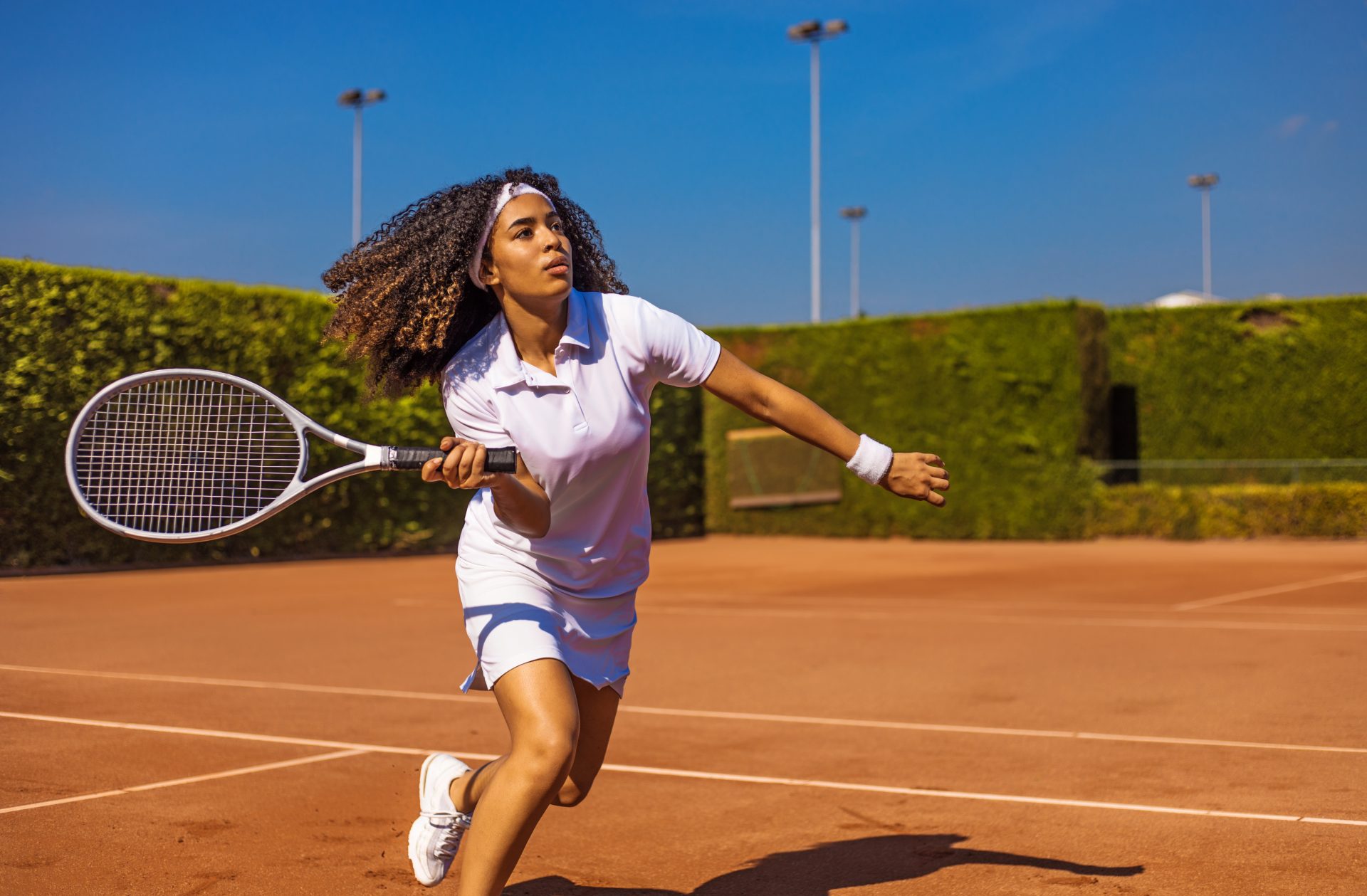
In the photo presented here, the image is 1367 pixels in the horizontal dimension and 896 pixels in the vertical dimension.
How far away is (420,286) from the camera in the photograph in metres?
3.41

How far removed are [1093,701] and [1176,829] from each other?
2.60 meters

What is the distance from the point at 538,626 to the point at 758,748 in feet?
9.45

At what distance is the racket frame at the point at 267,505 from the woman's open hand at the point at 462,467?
34 cm

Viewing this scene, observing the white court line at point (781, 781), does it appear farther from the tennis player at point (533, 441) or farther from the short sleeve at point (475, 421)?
the short sleeve at point (475, 421)

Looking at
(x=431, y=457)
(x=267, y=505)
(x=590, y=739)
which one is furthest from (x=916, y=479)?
(x=267, y=505)

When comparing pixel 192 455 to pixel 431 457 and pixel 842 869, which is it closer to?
pixel 431 457

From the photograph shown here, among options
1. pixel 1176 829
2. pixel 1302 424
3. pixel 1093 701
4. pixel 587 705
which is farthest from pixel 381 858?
pixel 1302 424

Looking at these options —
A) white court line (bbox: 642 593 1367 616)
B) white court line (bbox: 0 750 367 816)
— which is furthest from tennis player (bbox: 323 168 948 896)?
white court line (bbox: 642 593 1367 616)

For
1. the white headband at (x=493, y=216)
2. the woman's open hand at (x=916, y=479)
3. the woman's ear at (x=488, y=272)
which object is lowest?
the woman's open hand at (x=916, y=479)

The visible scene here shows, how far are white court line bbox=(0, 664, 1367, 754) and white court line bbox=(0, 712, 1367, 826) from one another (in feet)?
3.75

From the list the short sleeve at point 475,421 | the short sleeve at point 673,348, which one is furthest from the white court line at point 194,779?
the short sleeve at point 673,348

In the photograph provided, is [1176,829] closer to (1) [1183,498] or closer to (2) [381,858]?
(2) [381,858]

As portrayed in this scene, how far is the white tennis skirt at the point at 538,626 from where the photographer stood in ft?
10.2

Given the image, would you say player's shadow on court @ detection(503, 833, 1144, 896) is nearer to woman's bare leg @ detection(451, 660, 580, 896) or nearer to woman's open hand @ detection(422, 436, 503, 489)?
woman's bare leg @ detection(451, 660, 580, 896)
